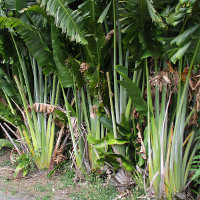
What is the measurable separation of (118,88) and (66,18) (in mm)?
1588

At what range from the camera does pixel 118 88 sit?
447 centimetres

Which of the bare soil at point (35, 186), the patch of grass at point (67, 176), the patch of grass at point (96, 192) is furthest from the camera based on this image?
the patch of grass at point (67, 176)

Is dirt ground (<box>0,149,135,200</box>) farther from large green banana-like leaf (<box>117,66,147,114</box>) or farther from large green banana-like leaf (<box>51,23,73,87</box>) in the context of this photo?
large green banana-like leaf (<box>51,23,73,87</box>)

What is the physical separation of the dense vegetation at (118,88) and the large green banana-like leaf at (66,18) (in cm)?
2

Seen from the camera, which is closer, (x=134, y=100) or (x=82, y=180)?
(x=134, y=100)

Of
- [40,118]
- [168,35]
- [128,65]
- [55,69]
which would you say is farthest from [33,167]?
[168,35]

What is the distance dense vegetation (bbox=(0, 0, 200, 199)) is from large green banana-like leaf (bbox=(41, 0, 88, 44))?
0.05 feet

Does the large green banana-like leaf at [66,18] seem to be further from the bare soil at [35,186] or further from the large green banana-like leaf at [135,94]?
the bare soil at [35,186]

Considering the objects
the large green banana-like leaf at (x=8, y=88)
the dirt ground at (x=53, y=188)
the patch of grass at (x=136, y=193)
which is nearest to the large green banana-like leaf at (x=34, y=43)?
the large green banana-like leaf at (x=8, y=88)

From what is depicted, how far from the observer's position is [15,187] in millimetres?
4602

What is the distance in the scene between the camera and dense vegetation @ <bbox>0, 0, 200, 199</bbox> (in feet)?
11.7

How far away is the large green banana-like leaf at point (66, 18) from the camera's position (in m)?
3.75

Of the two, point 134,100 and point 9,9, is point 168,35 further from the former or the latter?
point 9,9

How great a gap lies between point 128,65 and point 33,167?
309 cm
